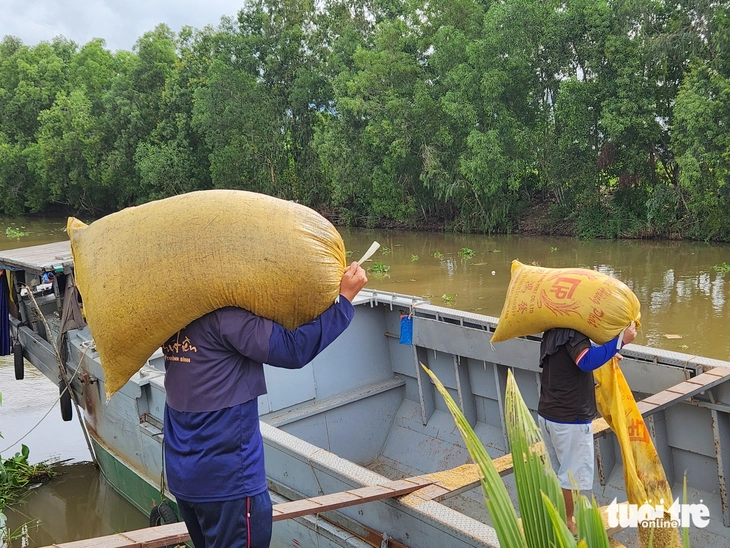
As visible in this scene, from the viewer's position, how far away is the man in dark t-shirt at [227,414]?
1840 millimetres

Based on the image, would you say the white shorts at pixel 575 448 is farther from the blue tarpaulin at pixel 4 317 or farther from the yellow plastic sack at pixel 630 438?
the blue tarpaulin at pixel 4 317

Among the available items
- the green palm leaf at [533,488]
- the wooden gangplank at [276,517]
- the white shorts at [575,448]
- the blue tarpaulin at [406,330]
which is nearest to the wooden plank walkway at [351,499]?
the wooden gangplank at [276,517]

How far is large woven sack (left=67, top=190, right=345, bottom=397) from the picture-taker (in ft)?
6.36

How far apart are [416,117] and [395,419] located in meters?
18.0

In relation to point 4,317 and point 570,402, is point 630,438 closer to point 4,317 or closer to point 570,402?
point 570,402

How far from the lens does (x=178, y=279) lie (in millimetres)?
1942

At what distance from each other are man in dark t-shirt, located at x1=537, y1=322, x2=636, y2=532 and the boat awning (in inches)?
178

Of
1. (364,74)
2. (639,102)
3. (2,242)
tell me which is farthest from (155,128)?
(639,102)

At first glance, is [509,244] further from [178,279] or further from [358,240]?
[178,279]

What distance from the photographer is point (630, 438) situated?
3.01 metres

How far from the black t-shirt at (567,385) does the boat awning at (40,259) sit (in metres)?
4.52

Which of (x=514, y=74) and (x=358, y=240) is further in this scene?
(x=358, y=240)

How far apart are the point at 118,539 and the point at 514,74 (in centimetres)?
1991

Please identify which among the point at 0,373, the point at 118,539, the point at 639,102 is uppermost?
the point at 639,102
